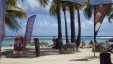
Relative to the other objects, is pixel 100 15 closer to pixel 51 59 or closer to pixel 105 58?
pixel 51 59

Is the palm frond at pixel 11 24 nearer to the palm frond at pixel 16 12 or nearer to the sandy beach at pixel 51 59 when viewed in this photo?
the palm frond at pixel 16 12

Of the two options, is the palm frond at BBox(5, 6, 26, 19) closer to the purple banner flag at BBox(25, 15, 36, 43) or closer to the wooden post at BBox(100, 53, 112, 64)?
the purple banner flag at BBox(25, 15, 36, 43)

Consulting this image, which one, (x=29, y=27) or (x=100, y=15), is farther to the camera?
(x=29, y=27)

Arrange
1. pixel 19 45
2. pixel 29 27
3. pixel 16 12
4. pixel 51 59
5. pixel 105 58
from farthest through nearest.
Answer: pixel 19 45, pixel 29 27, pixel 16 12, pixel 51 59, pixel 105 58

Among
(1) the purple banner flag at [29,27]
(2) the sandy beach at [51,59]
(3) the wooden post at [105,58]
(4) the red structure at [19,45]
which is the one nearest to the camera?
(3) the wooden post at [105,58]

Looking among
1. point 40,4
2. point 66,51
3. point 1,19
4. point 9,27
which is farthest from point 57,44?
Result: point 1,19

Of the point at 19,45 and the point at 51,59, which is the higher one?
the point at 19,45

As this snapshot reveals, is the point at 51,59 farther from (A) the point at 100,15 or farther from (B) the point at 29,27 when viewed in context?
(A) the point at 100,15

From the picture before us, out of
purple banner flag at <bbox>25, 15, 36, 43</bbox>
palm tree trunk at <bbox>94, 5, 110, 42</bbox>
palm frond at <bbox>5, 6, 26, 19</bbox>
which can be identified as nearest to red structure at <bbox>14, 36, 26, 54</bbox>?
purple banner flag at <bbox>25, 15, 36, 43</bbox>

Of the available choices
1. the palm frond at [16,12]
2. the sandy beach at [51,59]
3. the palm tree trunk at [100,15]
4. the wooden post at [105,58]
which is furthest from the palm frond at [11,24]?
the wooden post at [105,58]

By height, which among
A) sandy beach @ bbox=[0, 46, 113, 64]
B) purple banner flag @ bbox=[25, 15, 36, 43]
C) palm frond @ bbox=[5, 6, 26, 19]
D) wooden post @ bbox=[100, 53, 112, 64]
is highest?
palm frond @ bbox=[5, 6, 26, 19]

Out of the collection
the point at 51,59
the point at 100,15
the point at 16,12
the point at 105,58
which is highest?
the point at 16,12

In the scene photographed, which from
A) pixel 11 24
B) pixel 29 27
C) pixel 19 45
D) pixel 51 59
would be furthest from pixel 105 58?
pixel 19 45

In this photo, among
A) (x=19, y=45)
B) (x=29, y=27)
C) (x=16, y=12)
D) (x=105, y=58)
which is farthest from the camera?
(x=19, y=45)
